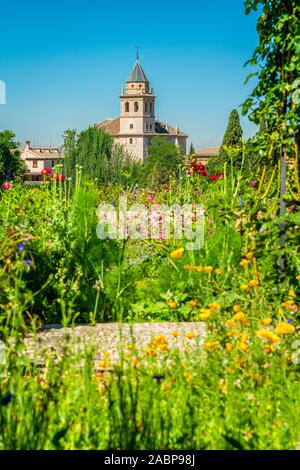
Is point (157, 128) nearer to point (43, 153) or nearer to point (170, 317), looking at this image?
point (43, 153)

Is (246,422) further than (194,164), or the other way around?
(194,164)

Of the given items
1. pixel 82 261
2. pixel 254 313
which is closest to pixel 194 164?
pixel 82 261

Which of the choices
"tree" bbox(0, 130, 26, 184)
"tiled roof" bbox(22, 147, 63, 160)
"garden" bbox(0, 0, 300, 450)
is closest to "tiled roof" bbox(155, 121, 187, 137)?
"tiled roof" bbox(22, 147, 63, 160)

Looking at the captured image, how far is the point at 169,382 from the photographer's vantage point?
9.33ft

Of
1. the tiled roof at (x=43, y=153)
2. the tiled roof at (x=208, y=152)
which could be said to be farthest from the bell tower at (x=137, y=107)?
the tiled roof at (x=43, y=153)

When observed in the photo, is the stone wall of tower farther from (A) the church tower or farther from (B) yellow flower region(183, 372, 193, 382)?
(B) yellow flower region(183, 372, 193, 382)

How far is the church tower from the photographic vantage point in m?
122

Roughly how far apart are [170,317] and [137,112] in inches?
4881

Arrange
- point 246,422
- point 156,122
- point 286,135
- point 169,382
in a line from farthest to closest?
point 156,122, point 286,135, point 169,382, point 246,422

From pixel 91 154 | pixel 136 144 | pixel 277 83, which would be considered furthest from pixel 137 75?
pixel 277 83

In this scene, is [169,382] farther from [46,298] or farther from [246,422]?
[46,298]

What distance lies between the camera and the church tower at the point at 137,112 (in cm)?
12175

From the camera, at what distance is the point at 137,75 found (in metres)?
129
